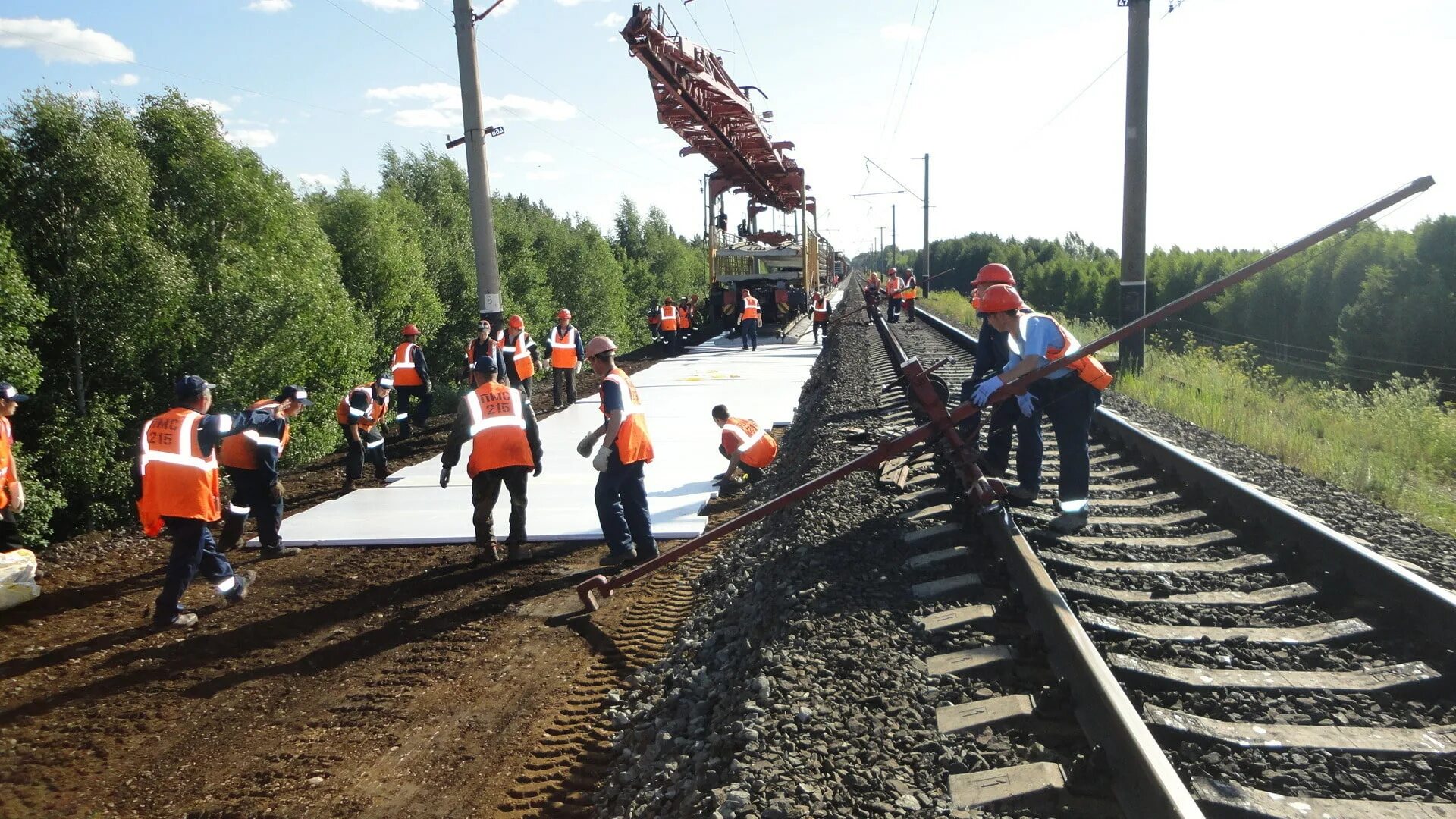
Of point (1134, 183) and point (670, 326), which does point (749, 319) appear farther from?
point (1134, 183)

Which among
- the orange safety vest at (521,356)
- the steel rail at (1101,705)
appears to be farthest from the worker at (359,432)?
the steel rail at (1101,705)

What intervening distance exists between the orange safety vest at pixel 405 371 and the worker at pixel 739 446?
17.6 feet

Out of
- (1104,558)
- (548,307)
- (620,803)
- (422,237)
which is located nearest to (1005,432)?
(1104,558)

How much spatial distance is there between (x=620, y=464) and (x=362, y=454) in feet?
14.4

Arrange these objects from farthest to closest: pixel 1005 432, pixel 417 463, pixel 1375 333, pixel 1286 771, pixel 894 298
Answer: pixel 894 298
pixel 1375 333
pixel 417 463
pixel 1005 432
pixel 1286 771

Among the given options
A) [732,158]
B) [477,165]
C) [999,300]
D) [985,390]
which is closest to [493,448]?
[985,390]

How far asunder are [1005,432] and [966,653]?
2886 mm

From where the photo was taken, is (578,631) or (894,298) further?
(894,298)

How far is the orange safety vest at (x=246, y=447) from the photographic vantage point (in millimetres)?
6371

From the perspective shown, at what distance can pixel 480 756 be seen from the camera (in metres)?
3.79

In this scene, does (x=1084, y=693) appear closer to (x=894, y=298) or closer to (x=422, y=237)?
(x=894, y=298)

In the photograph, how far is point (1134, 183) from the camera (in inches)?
520

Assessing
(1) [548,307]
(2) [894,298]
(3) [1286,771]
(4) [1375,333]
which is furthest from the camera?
(1) [548,307]

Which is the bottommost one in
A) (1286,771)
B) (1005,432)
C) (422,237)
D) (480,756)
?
(480,756)
